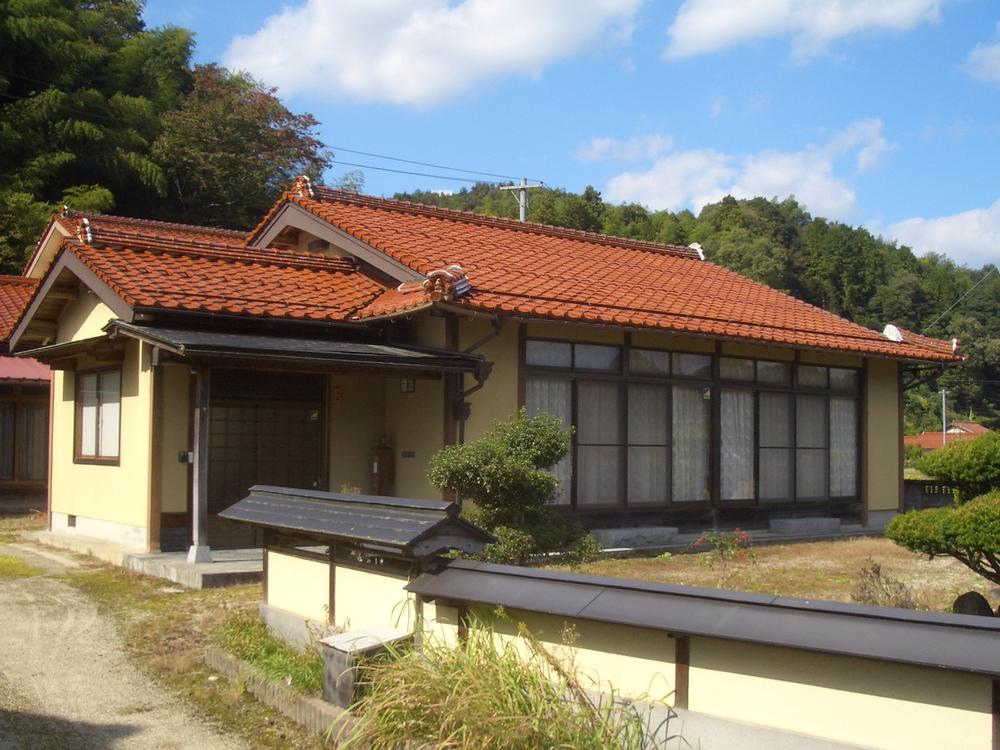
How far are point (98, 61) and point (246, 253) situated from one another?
22408 millimetres

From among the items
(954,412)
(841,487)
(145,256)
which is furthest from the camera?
(954,412)

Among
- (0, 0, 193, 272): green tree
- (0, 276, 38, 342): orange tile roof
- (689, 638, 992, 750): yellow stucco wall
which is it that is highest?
(0, 0, 193, 272): green tree

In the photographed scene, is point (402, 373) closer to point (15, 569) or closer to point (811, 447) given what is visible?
point (15, 569)

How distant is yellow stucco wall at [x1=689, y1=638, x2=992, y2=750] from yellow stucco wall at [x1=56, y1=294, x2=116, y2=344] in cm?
989

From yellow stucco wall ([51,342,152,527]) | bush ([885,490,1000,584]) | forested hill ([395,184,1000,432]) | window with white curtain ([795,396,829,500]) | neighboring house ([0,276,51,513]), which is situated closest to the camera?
bush ([885,490,1000,584])

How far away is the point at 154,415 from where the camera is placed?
1113 cm

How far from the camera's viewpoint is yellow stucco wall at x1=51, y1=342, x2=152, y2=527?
1138 cm

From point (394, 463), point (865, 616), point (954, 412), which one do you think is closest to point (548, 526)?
point (394, 463)

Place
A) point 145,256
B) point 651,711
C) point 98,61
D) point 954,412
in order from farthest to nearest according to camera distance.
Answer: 1. point 954,412
2. point 98,61
3. point 145,256
4. point 651,711

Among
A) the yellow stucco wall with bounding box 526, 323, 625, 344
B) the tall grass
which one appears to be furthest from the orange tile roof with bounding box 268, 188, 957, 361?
the tall grass

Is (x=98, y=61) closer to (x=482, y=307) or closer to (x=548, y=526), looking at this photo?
(x=482, y=307)

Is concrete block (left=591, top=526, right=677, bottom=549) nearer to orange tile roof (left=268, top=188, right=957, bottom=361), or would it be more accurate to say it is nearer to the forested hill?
orange tile roof (left=268, top=188, right=957, bottom=361)

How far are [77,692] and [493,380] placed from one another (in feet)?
20.7

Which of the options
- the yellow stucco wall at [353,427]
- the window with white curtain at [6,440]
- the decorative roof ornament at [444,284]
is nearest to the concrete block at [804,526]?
the yellow stucco wall at [353,427]
